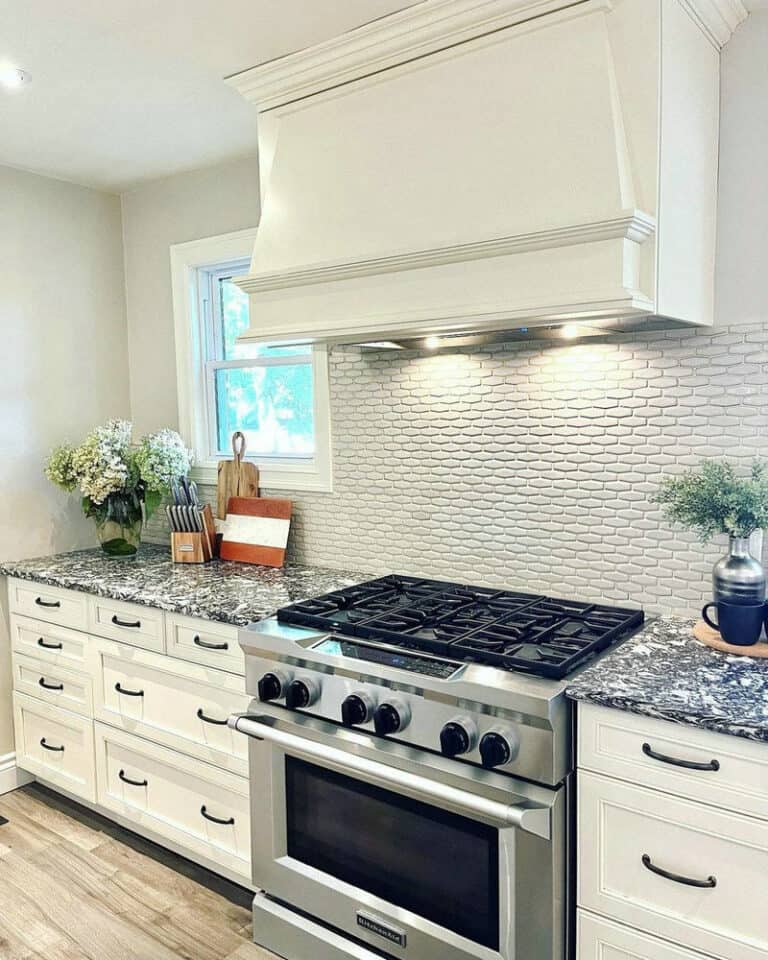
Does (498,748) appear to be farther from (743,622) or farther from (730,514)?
(730,514)

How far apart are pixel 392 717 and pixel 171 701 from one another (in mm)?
1022

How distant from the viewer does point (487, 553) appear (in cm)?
257

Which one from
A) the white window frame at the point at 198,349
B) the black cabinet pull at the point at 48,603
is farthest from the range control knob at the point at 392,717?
the black cabinet pull at the point at 48,603

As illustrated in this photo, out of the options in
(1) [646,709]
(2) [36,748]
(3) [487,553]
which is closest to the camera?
(1) [646,709]

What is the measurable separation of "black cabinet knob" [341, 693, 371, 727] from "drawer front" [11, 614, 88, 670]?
4.34 feet

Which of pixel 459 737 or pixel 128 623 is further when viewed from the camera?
pixel 128 623

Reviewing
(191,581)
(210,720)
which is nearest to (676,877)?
(210,720)

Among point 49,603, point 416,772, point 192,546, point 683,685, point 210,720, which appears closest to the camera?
point 683,685

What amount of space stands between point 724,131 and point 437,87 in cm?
76

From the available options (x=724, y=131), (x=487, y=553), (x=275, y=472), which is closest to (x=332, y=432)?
(x=275, y=472)

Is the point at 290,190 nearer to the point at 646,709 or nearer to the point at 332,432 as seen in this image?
the point at 332,432

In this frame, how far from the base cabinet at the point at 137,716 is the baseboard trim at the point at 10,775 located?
7 centimetres

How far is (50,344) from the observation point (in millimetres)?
3410

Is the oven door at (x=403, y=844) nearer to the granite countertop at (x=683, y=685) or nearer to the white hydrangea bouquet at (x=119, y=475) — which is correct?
the granite countertop at (x=683, y=685)
